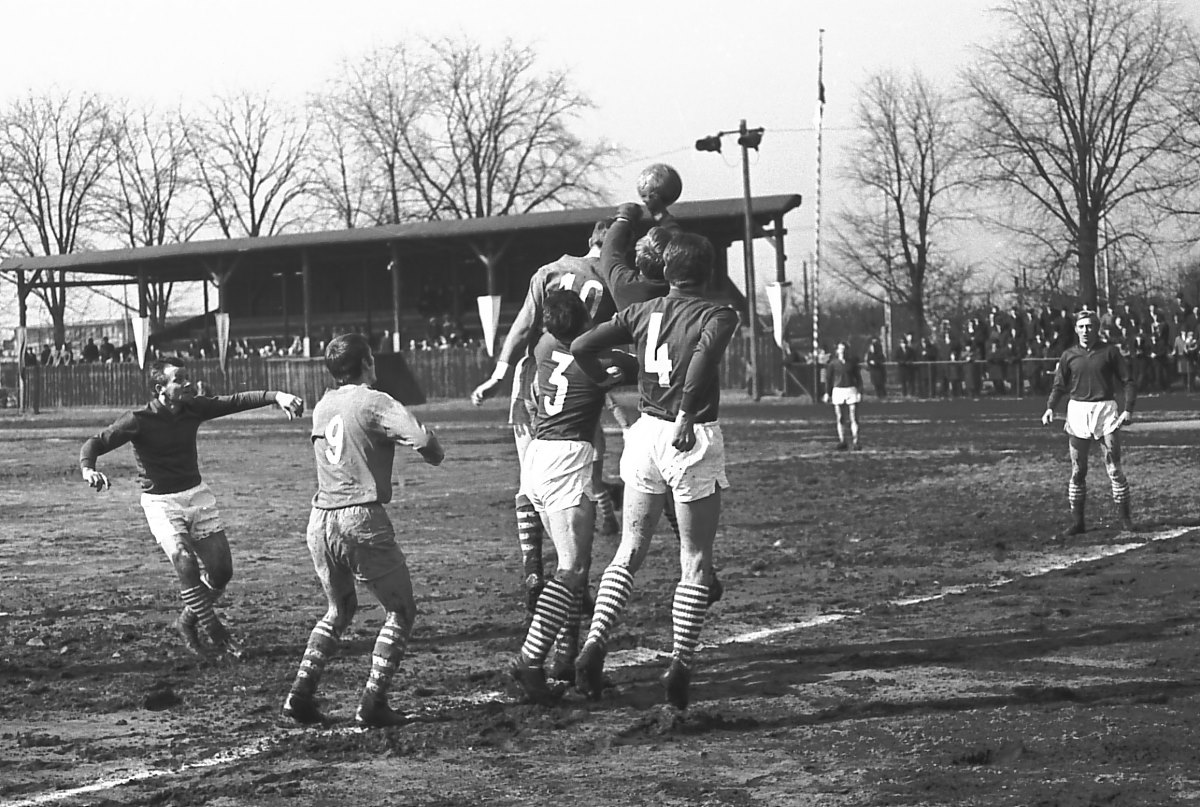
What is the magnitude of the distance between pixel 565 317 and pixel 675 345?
32.1 inches

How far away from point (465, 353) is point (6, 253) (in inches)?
1591

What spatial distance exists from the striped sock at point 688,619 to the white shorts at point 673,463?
417 mm

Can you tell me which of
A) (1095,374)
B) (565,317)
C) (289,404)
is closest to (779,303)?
(1095,374)

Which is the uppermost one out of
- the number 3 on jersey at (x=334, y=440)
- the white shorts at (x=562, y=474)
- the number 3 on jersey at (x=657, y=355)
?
the number 3 on jersey at (x=657, y=355)

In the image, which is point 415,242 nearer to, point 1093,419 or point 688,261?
point 1093,419

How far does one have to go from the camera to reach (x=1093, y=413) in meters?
12.4

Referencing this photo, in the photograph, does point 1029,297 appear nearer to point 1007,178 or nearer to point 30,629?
point 1007,178

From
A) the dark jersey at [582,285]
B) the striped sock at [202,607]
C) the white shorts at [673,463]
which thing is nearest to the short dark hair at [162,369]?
the striped sock at [202,607]

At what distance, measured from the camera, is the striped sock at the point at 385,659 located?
6.33 m

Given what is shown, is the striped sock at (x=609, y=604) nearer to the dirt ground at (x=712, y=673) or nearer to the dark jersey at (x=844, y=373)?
the dirt ground at (x=712, y=673)

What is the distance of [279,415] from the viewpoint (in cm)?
4750

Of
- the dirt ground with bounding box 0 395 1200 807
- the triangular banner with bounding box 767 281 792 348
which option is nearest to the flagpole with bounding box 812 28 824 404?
the triangular banner with bounding box 767 281 792 348

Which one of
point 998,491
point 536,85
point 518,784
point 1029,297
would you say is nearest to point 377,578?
point 518,784

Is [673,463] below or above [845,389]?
below
